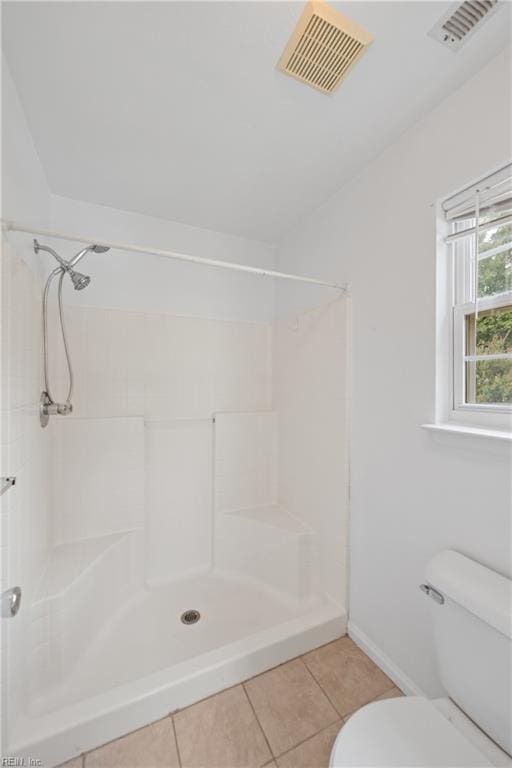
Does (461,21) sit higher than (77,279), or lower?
higher

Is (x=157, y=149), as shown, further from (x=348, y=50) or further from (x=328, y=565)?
(x=328, y=565)

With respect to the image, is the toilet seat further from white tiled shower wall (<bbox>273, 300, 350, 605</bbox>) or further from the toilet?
white tiled shower wall (<bbox>273, 300, 350, 605</bbox>)

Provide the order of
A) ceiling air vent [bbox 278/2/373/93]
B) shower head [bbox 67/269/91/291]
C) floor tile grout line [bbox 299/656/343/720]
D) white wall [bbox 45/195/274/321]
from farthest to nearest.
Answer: white wall [bbox 45/195/274/321] < shower head [bbox 67/269/91/291] < floor tile grout line [bbox 299/656/343/720] < ceiling air vent [bbox 278/2/373/93]

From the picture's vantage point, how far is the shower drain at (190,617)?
170 centimetres

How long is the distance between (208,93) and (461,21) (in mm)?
792

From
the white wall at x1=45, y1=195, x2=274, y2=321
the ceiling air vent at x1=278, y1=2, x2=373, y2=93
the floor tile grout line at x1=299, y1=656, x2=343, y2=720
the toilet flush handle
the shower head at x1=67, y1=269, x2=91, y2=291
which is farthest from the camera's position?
the white wall at x1=45, y1=195, x2=274, y2=321

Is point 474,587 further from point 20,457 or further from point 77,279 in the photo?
point 77,279

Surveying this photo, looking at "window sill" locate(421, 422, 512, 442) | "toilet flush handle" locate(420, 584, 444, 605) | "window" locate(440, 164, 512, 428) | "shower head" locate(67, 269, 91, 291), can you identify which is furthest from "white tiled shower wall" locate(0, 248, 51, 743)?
"window" locate(440, 164, 512, 428)

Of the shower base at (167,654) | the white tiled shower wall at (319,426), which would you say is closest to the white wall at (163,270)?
the white tiled shower wall at (319,426)

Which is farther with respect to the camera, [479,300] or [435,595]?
[479,300]

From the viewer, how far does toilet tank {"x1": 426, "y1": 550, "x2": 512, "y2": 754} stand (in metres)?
0.80

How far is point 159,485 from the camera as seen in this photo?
1.96m

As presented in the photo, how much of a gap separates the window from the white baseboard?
3.60 ft

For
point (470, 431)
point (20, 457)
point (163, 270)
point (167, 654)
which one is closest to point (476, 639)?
point (470, 431)
